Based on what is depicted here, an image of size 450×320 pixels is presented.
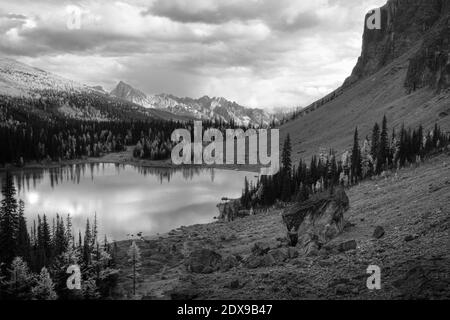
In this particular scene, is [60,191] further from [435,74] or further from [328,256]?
[435,74]

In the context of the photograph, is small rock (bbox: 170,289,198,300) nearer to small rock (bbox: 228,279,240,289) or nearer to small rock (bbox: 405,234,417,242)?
small rock (bbox: 228,279,240,289)

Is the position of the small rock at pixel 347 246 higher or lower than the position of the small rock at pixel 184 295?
higher

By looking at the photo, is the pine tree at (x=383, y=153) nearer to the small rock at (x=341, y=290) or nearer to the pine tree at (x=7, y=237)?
the small rock at (x=341, y=290)

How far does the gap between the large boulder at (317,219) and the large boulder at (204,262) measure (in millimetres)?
8678

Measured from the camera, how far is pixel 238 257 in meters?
45.8

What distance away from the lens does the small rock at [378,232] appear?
38659 mm

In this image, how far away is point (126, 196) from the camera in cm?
13675

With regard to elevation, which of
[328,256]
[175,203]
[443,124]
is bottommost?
[175,203]

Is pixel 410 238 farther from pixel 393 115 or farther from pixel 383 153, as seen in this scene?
pixel 393 115

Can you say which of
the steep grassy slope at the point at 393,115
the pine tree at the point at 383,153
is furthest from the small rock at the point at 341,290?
the steep grassy slope at the point at 393,115

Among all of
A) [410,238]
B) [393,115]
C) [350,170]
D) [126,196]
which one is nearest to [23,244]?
[410,238]

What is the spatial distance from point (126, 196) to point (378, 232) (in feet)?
356
